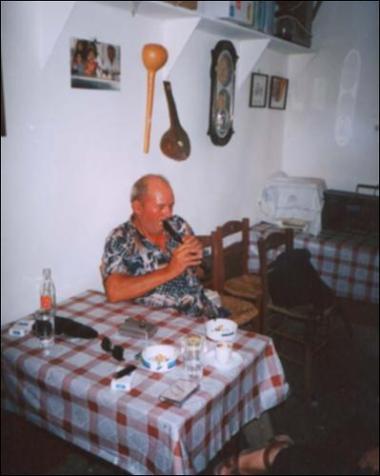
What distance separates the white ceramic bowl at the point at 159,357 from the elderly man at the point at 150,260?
0.43 metres

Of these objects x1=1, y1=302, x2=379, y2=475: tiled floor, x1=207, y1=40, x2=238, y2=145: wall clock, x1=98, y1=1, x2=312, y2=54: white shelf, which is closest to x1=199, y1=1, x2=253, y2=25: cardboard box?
x1=98, y1=1, x2=312, y2=54: white shelf

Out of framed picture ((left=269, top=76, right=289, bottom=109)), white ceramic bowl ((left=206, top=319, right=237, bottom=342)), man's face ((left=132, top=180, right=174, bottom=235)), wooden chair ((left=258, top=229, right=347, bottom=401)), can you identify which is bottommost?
wooden chair ((left=258, top=229, right=347, bottom=401))

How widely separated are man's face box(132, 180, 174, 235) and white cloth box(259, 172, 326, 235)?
2061 millimetres

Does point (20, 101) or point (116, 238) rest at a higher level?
point (20, 101)

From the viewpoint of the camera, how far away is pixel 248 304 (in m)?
2.97

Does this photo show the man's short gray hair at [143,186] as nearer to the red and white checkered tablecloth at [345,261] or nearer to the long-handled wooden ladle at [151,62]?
the long-handled wooden ladle at [151,62]

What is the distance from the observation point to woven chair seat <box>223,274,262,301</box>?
10.3 feet

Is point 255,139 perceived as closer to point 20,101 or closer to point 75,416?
point 20,101

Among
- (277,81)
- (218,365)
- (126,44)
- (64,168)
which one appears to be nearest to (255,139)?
(277,81)

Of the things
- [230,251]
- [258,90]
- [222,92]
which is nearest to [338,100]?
[258,90]

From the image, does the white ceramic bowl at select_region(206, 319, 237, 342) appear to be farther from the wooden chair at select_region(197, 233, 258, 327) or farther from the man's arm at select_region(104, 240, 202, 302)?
the wooden chair at select_region(197, 233, 258, 327)

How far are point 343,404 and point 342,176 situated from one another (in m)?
2.32

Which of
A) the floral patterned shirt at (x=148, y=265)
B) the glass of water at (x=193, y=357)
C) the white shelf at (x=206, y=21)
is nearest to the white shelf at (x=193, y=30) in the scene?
the white shelf at (x=206, y=21)

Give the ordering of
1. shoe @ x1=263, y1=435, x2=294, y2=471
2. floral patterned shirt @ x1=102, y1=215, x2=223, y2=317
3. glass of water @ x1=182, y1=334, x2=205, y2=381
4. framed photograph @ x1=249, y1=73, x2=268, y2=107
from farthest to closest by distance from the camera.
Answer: framed photograph @ x1=249, y1=73, x2=268, y2=107, floral patterned shirt @ x1=102, y1=215, x2=223, y2=317, glass of water @ x1=182, y1=334, x2=205, y2=381, shoe @ x1=263, y1=435, x2=294, y2=471
